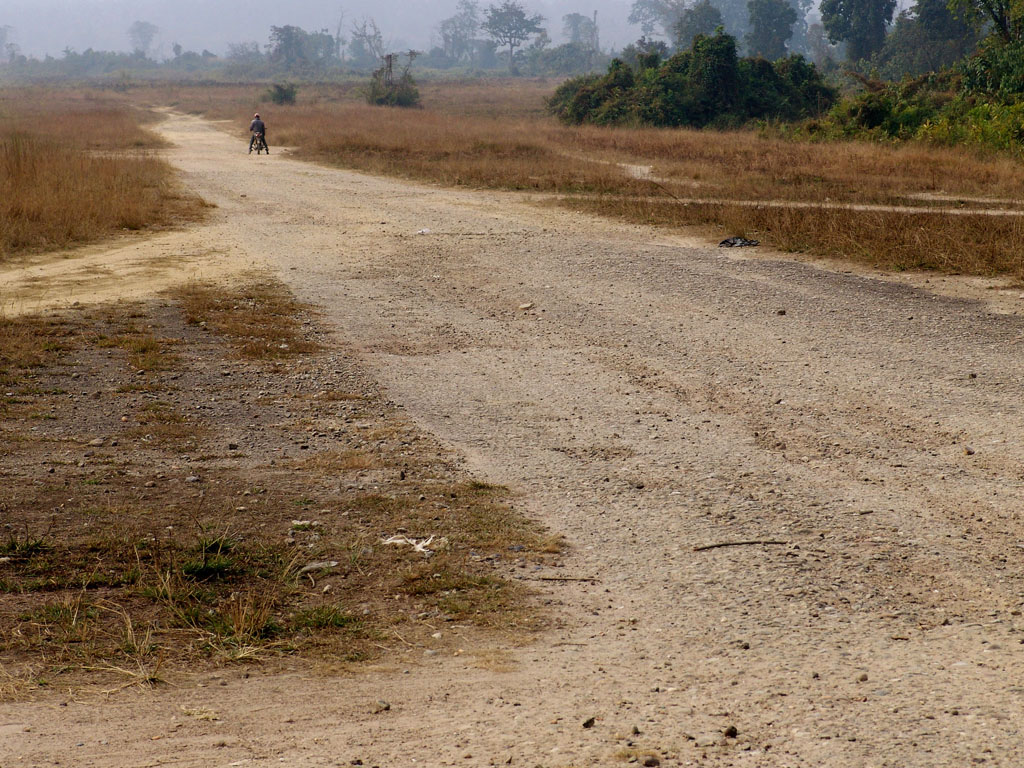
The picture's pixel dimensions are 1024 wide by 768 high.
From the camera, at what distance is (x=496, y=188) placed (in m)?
20.1

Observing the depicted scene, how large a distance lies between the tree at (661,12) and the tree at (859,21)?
60895 mm

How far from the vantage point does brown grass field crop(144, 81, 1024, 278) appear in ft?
38.9

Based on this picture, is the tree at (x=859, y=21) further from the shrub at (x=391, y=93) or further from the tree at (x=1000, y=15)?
the tree at (x=1000, y=15)

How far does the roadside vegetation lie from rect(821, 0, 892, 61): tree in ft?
208

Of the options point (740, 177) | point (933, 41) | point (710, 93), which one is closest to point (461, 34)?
point (933, 41)

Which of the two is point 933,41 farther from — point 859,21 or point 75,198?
point 75,198

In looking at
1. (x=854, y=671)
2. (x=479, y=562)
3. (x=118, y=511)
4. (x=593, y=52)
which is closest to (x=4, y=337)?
(x=118, y=511)

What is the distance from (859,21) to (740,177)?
49643 mm

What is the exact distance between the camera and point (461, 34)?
175375 mm

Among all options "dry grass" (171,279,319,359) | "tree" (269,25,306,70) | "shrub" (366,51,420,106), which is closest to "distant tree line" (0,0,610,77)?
"tree" (269,25,306,70)

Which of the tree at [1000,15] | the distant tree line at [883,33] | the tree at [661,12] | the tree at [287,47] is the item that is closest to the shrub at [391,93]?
the distant tree line at [883,33]

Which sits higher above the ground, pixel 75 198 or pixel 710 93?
pixel 710 93

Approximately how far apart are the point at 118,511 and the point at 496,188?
1625cm

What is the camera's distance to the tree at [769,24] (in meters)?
79.1
